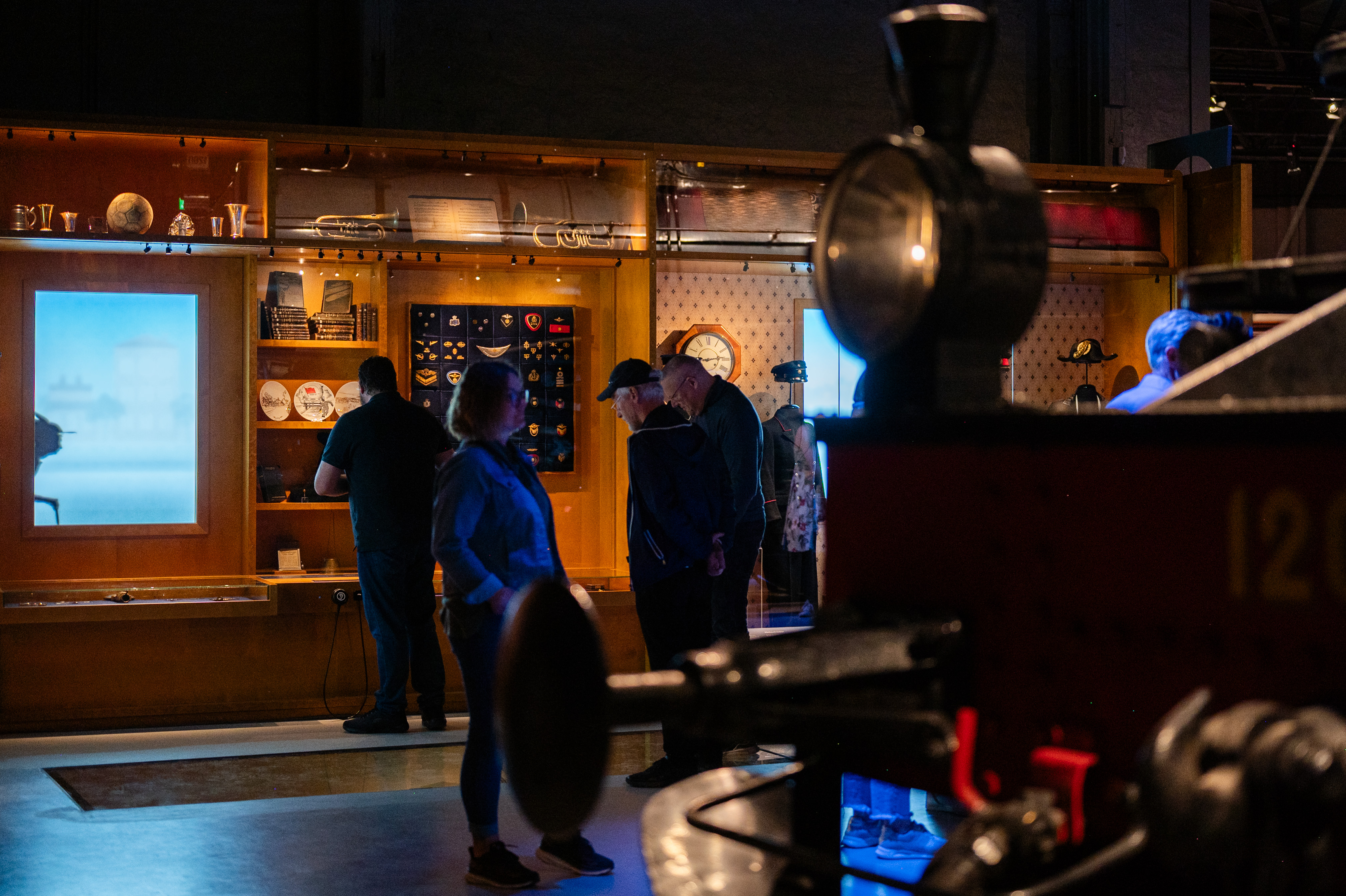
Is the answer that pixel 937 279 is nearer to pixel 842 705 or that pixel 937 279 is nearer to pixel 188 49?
pixel 842 705

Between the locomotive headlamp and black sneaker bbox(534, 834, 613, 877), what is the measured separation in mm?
3084

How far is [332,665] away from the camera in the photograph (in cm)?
695

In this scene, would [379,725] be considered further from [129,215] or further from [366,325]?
[129,215]

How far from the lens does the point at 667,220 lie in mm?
7770

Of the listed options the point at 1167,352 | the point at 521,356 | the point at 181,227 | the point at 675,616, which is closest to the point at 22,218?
the point at 181,227

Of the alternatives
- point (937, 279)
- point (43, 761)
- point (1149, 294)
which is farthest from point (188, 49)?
point (937, 279)

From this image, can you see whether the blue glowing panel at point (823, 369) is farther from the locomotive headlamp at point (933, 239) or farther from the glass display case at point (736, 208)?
Answer: the locomotive headlamp at point (933, 239)

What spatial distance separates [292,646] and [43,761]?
4.52 feet

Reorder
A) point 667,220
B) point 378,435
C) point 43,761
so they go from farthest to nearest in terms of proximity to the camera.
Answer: point 667,220
point 378,435
point 43,761

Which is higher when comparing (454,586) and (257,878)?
(454,586)

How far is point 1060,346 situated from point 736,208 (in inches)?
99.7

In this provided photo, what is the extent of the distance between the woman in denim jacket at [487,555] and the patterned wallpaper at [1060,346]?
17.4ft

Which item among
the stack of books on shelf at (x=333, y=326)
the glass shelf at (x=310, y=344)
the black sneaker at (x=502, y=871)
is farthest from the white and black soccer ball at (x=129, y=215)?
the black sneaker at (x=502, y=871)

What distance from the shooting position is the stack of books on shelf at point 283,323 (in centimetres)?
726
